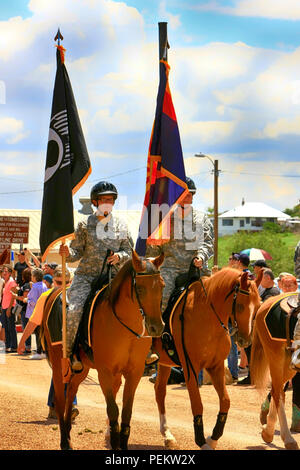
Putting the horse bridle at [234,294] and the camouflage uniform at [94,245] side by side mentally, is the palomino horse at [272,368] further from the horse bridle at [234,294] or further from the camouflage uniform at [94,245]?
the camouflage uniform at [94,245]

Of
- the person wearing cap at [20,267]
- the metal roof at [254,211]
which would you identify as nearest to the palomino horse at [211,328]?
the person wearing cap at [20,267]

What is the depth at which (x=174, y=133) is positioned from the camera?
1093cm

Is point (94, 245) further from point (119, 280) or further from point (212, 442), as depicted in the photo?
point (212, 442)

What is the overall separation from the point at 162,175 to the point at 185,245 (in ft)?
3.45

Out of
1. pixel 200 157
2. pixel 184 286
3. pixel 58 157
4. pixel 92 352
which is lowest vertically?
pixel 92 352

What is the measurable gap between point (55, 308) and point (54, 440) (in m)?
1.71

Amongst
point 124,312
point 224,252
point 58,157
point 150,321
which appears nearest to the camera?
point 150,321

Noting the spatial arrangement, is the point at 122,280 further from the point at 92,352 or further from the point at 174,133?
the point at 174,133

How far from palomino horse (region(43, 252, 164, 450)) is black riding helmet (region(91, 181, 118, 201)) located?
138 centimetres

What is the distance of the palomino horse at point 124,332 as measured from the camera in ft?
27.1

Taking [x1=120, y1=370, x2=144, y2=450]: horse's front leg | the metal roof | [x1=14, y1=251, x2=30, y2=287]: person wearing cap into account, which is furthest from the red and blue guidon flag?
the metal roof

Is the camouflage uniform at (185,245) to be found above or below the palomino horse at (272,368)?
above

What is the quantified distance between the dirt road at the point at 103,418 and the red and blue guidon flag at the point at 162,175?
2.58 metres
